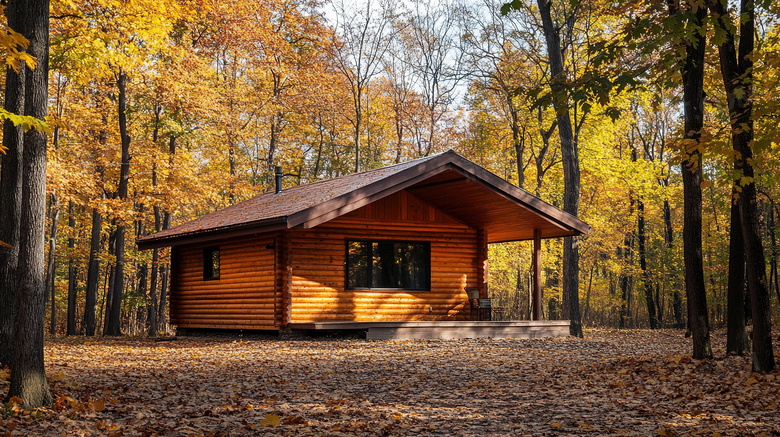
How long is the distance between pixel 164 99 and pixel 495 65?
1278cm

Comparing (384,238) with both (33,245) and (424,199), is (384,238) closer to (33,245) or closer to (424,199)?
(424,199)

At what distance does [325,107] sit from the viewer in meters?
29.7

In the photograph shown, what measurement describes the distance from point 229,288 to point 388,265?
13.9 feet

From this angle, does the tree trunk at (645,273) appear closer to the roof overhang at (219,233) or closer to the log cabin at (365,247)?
the log cabin at (365,247)

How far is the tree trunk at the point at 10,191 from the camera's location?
776 centimetres

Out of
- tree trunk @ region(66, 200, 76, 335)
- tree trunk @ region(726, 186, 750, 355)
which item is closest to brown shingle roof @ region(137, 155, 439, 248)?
tree trunk @ region(726, 186, 750, 355)

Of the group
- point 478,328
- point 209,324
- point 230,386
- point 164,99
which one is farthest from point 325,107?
point 230,386

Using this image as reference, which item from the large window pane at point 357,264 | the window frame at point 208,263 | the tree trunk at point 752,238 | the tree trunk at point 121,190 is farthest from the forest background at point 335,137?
the tree trunk at point 752,238

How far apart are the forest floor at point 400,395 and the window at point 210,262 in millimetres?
6341

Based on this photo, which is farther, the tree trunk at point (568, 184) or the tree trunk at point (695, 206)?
the tree trunk at point (568, 184)

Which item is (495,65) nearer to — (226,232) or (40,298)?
(226,232)

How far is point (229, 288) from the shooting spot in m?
17.5

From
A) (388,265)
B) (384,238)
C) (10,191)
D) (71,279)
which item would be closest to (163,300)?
(71,279)

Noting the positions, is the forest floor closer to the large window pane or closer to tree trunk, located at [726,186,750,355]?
tree trunk, located at [726,186,750,355]
